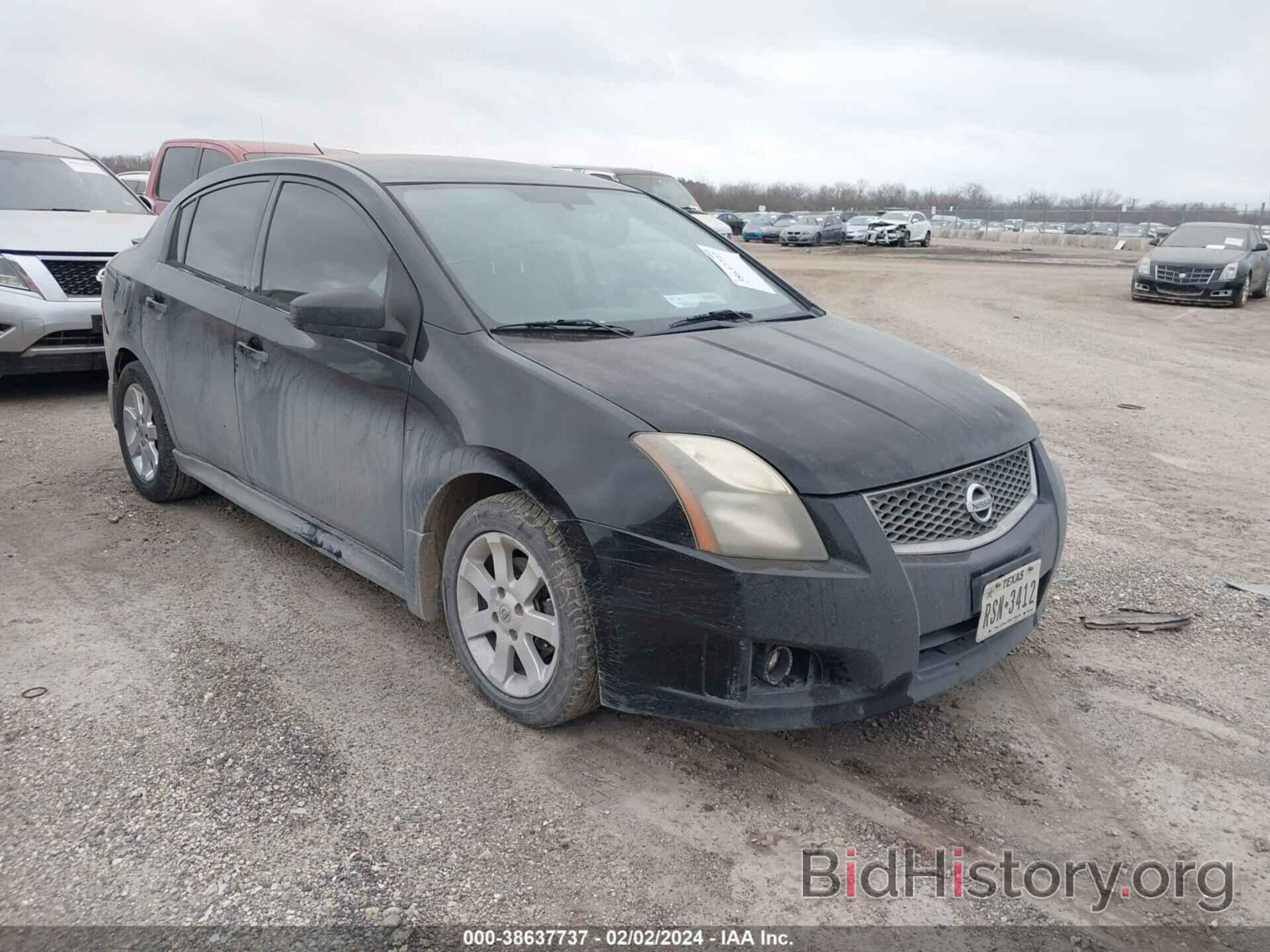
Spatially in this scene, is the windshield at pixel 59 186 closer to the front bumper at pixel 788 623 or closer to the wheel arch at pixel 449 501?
the wheel arch at pixel 449 501

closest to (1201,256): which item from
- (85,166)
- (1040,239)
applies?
(85,166)

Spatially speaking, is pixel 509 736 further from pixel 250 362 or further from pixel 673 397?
pixel 250 362

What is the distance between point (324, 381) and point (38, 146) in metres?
7.46

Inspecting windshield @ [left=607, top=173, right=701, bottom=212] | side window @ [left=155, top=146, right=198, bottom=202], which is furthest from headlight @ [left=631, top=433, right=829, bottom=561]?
windshield @ [left=607, top=173, right=701, bottom=212]

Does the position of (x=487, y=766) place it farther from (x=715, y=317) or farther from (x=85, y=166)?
(x=85, y=166)

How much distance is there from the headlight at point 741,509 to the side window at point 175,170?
34.0 ft

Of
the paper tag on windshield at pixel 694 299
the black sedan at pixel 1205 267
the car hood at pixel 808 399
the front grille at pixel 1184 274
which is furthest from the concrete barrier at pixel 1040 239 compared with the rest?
the car hood at pixel 808 399

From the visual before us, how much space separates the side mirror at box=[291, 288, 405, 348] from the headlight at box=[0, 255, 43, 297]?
5040 millimetres

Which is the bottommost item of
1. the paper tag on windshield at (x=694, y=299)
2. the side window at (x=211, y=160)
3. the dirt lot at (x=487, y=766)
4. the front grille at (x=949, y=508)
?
the dirt lot at (x=487, y=766)

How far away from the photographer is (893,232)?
36.6 m

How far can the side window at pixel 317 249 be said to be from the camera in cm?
356

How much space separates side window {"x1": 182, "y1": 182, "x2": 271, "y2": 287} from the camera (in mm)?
4180

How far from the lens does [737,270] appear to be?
420 centimetres

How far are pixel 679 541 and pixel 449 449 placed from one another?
0.89 metres
